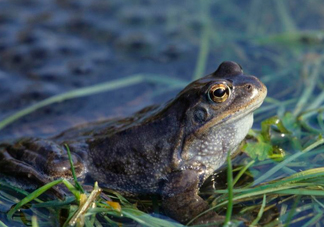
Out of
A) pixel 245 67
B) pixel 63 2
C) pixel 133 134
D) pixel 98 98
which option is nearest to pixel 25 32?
pixel 63 2

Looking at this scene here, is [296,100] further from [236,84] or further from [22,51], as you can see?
[22,51]

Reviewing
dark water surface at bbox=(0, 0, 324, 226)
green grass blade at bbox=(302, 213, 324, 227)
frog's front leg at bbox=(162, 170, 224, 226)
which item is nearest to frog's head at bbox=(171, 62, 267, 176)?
frog's front leg at bbox=(162, 170, 224, 226)

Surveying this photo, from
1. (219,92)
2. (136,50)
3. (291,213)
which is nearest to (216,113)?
(219,92)

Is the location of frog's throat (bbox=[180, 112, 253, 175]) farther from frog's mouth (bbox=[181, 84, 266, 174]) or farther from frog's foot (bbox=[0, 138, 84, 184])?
frog's foot (bbox=[0, 138, 84, 184])

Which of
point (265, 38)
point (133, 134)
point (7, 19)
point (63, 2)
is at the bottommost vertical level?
point (133, 134)

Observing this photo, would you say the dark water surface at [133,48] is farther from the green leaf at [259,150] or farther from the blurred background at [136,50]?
the green leaf at [259,150]

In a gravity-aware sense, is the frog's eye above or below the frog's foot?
above

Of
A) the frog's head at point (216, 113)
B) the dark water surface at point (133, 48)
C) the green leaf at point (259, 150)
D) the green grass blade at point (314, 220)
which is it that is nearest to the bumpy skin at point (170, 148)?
the frog's head at point (216, 113)
